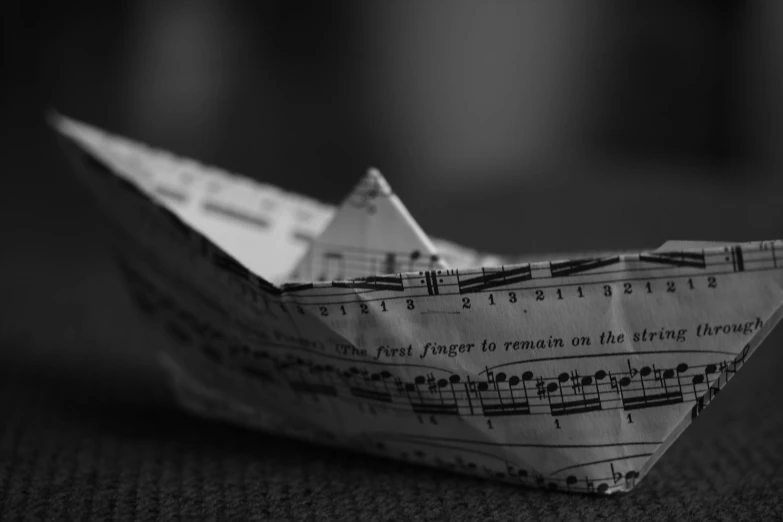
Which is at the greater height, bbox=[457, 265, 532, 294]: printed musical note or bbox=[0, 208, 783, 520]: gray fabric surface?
bbox=[457, 265, 532, 294]: printed musical note

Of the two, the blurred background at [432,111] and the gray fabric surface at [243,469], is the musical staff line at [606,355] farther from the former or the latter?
the blurred background at [432,111]

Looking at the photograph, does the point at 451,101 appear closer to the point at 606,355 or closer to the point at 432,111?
the point at 432,111

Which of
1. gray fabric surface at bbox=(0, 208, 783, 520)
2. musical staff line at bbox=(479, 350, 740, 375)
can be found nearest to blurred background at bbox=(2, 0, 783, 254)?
gray fabric surface at bbox=(0, 208, 783, 520)

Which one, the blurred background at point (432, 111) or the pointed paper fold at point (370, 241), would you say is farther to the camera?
the blurred background at point (432, 111)

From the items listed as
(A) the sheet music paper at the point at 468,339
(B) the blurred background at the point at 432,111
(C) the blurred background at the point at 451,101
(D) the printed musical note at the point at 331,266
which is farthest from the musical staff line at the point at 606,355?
(C) the blurred background at the point at 451,101

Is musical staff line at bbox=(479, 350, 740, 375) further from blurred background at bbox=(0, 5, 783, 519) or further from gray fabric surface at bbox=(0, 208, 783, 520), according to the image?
blurred background at bbox=(0, 5, 783, 519)

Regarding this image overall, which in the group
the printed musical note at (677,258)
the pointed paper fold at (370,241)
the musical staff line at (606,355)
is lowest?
the musical staff line at (606,355)

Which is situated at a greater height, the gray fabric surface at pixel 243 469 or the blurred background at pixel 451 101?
the blurred background at pixel 451 101
